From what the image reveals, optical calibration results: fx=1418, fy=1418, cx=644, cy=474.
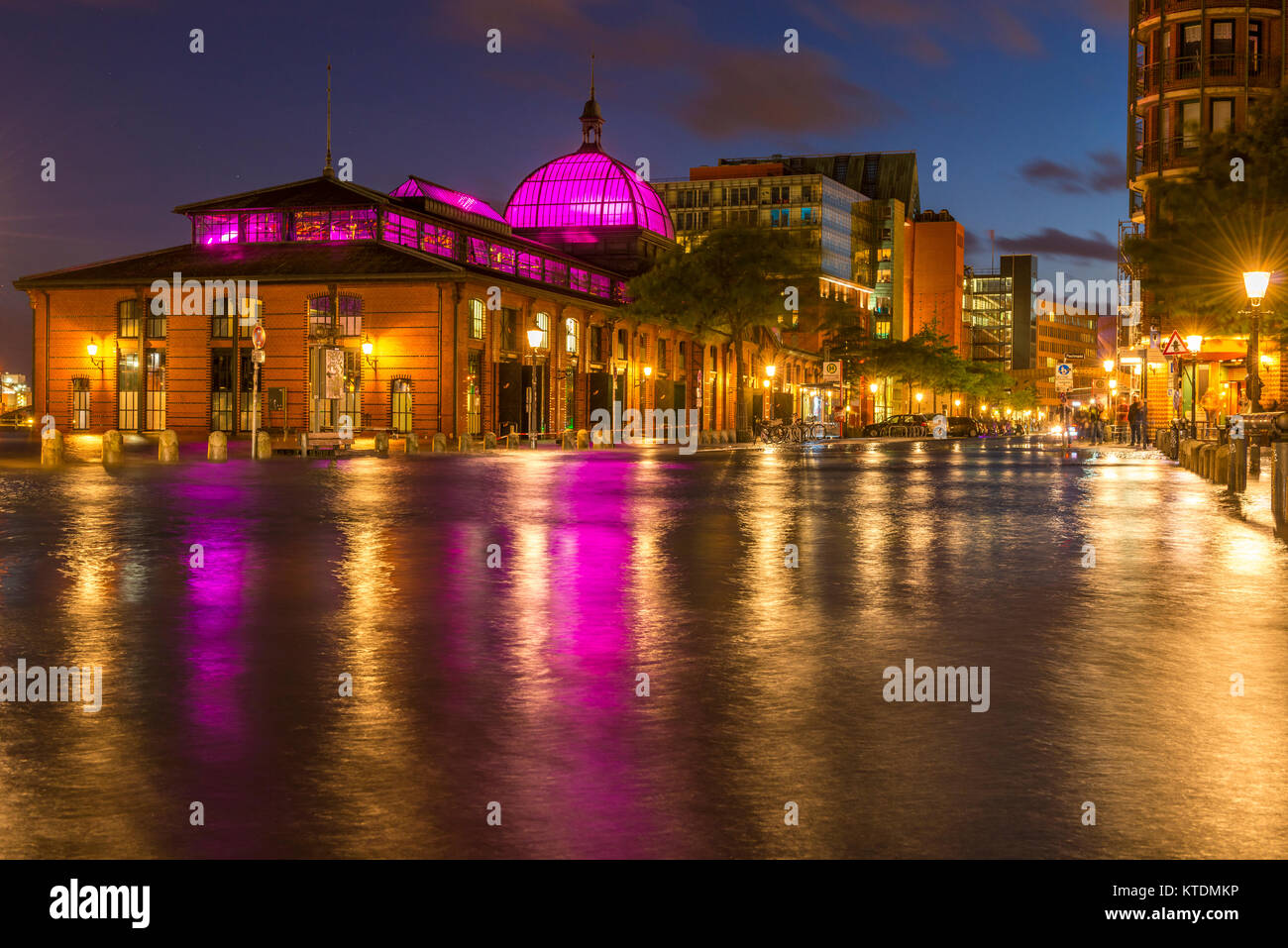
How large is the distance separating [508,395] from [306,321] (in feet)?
31.6

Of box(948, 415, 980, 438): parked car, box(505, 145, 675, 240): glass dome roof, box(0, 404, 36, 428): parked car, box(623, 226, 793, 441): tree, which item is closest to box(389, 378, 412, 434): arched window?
box(623, 226, 793, 441): tree

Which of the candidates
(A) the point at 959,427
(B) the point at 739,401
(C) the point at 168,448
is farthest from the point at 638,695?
(A) the point at 959,427

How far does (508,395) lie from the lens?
63438 millimetres

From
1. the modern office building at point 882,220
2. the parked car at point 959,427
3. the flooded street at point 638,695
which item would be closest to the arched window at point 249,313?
the flooded street at point 638,695

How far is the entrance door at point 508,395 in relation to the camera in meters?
62.8

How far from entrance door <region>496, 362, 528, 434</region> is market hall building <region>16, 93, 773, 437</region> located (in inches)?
3.3

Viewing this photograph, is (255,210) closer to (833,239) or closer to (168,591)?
(168,591)

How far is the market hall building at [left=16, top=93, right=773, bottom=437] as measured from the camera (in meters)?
58.3

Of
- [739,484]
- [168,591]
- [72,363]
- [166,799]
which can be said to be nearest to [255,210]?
[72,363]

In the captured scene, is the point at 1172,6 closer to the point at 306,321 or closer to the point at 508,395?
the point at 508,395

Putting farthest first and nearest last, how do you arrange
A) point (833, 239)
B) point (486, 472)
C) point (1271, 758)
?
1. point (833, 239)
2. point (486, 472)
3. point (1271, 758)

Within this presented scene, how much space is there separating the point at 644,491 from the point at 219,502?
783cm

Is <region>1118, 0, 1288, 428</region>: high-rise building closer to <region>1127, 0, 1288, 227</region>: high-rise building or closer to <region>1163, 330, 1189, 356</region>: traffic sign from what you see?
<region>1127, 0, 1288, 227</region>: high-rise building
